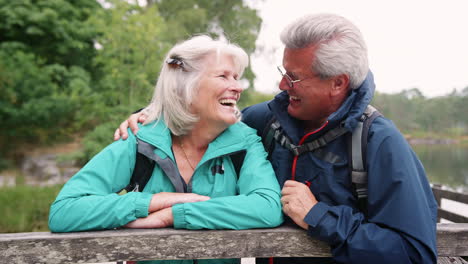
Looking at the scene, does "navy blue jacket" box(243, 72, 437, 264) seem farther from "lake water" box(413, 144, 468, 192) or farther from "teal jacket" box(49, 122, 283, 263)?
"lake water" box(413, 144, 468, 192)

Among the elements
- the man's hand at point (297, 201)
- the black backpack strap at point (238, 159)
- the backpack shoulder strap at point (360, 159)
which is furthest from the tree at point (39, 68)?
the backpack shoulder strap at point (360, 159)

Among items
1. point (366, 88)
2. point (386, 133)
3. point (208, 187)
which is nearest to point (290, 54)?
point (366, 88)

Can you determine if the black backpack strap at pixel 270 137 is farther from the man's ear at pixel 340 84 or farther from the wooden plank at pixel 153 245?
the wooden plank at pixel 153 245

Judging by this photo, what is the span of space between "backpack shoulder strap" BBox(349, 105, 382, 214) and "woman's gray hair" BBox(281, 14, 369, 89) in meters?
0.32

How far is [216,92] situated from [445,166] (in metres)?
22.9

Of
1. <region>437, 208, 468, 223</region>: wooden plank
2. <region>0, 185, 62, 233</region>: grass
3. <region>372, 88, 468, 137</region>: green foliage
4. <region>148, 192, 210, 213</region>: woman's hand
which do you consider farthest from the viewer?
<region>372, 88, 468, 137</region>: green foliage

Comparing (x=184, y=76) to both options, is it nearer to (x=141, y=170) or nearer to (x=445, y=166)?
(x=141, y=170)

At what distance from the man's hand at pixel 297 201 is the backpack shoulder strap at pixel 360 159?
22 cm

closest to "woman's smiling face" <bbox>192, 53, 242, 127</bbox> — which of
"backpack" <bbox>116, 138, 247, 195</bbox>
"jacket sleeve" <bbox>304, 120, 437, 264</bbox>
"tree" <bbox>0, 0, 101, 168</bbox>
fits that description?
"backpack" <bbox>116, 138, 247, 195</bbox>

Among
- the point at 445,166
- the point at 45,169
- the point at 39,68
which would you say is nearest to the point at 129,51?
the point at 39,68

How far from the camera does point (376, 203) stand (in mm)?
1630

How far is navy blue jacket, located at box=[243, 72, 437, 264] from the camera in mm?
1521

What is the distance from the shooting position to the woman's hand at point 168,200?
1.68 meters

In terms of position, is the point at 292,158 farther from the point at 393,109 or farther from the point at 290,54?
the point at 393,109
